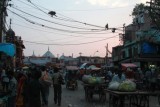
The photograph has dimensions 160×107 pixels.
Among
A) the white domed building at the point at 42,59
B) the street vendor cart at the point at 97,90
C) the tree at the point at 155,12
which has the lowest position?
the street vendor cart at the point at 97,90

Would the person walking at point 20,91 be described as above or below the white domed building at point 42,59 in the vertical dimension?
below

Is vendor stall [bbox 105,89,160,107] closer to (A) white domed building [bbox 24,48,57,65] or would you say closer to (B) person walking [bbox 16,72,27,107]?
(B) person walking [bbox 16,72,27,107]

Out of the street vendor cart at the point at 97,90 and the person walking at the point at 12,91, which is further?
the street vendor cart at the point at 97,90

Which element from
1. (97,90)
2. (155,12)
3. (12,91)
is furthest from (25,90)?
(155,12)

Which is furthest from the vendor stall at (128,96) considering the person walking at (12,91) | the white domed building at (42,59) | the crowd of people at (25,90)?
the white domed building at (42,59)

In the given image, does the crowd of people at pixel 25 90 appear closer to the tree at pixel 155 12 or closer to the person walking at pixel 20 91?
the person walking at pixel 20 91

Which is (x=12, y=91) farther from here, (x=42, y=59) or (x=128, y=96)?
(x=42, y=59)

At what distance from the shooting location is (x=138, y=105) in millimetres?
16406

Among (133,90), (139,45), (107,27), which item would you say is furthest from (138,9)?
(133,90)

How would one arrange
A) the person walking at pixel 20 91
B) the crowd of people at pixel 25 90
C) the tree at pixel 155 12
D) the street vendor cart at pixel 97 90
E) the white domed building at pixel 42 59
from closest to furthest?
the crowd of people at pixel 25 90, the person walking at pixel 20 91, the street vendor cart at pixel 97 90, the tree at pixel 155 12, the white domed building at pixel 42 59

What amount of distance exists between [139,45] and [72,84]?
17836mm

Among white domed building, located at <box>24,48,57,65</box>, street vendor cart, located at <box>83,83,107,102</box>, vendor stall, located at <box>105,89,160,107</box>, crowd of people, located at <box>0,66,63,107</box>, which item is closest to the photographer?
crowd of people, located at <box>0,66,63,107</box>

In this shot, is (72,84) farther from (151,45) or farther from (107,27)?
(151,45)

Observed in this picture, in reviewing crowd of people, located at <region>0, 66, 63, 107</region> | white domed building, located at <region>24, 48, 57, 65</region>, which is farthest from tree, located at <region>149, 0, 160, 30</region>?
crowd of people, located at <region>0, 66, 63, 107</region>
